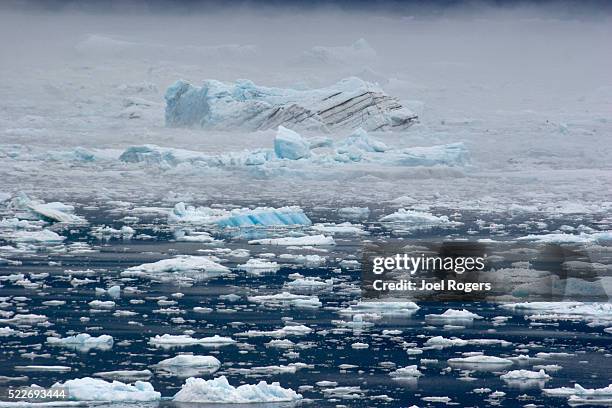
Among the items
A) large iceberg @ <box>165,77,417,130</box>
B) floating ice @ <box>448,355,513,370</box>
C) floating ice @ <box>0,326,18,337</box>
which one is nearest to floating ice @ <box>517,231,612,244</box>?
floating ice @ <box>448,355,513,370</box>

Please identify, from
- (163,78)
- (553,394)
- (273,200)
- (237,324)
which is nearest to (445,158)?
(273,200)

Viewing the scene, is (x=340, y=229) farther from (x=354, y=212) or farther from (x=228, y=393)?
(x=228, y=393)

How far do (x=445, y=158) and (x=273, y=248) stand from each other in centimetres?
1156

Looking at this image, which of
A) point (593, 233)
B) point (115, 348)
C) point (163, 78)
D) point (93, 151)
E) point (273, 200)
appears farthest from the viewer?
point (163, 78)

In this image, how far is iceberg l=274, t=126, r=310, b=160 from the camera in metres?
26.5

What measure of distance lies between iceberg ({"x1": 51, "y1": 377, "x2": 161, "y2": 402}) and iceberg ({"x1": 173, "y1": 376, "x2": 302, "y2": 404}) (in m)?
0.20

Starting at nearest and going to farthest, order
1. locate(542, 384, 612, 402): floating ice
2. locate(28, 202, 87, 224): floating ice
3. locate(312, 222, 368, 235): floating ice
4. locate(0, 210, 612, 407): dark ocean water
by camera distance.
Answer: locate(542, 384, 612, 402): floating ice < locate(0, 210, 612, 407): dark ocean water < locate(312, 222, 368, 235): floating ice < locate(28, 202, 87, 224): floating ice

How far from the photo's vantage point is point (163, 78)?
50.0 meters

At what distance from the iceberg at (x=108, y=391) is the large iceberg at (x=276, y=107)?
24.4 meters

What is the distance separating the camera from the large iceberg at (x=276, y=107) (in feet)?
109

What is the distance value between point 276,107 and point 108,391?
82.3ft

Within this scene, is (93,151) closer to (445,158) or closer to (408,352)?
Answer: (445,158)

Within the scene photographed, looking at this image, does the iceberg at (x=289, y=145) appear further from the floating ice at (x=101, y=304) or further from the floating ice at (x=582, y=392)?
the floating ice at (x=582, y=392)

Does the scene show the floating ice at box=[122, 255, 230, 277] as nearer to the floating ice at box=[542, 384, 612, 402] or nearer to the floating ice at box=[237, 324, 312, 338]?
the floating ice at box=[237, 324, 312, 338]
